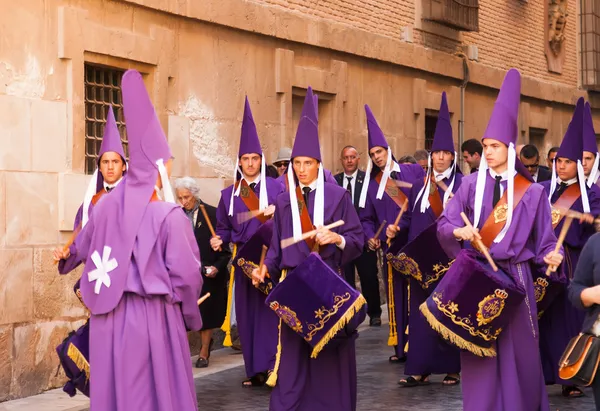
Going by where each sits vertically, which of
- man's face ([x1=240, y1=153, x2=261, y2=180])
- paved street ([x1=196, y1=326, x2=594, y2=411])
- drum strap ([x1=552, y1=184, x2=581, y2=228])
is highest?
man's face ([x1=240, y1=153, x2=261, y2=180])

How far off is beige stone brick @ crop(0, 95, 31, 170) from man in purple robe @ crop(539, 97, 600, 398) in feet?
14.5

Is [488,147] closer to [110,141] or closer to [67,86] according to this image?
[110,141]

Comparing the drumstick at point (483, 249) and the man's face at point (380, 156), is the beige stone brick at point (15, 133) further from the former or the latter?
the drumstick at point (483, 249)

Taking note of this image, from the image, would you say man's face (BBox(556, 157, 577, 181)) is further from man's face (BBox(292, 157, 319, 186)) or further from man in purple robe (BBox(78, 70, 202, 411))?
man in purple robe (BBox(78, 70, 202, 411))

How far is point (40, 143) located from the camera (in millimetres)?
11656

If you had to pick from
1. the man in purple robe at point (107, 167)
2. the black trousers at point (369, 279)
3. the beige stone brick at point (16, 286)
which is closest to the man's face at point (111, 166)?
the man in purple robe at point (107, 167)

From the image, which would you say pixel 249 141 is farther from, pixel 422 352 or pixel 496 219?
pixel 496 219

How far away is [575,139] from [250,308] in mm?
3187

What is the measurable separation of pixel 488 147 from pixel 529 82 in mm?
16559

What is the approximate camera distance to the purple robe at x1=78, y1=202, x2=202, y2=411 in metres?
7.41

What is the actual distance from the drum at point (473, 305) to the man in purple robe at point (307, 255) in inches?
37.2

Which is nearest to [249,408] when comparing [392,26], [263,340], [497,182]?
[263,340]

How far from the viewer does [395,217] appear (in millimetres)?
13422

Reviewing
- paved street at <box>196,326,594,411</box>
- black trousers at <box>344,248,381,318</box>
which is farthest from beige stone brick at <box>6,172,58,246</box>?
black trousers at <box>344,248,381,318</box>
